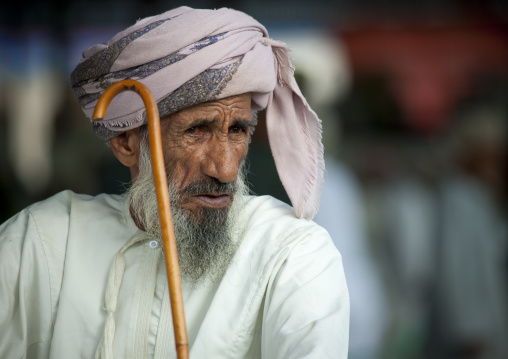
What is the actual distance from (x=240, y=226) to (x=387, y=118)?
189 inches

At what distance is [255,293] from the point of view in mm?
2945

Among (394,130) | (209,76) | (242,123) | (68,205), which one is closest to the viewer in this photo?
(209,76)

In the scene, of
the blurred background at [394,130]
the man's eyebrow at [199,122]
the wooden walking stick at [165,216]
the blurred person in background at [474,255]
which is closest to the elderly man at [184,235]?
the man's eyebrow at [199,122]

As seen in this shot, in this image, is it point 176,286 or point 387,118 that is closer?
point 176,286

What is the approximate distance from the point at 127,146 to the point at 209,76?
530 mm

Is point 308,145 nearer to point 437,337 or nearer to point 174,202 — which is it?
point 174,202

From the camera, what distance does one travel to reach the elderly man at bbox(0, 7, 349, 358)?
2.95 m

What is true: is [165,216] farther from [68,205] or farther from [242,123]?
[68,205]

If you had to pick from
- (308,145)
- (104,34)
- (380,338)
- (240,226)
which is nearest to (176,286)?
(240,226)

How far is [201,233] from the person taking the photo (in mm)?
3139

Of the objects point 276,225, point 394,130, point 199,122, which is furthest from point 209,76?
point 394,130

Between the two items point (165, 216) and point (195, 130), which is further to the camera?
point (195, 130)

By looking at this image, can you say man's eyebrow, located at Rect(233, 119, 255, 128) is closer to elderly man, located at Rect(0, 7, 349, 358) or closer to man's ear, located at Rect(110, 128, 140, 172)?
elderly man, located at Rect(0, 7, 349, 358)

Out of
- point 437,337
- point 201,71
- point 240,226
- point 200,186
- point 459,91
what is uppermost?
point 201,71
